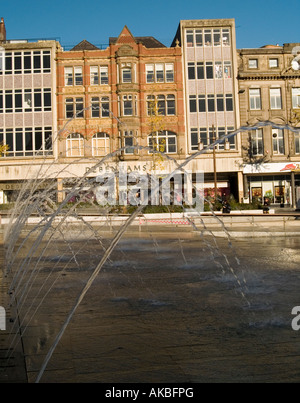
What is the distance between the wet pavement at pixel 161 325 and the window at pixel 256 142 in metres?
32.0

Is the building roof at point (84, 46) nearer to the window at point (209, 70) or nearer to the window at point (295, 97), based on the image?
the window at point (209, 70)

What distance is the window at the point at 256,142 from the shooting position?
3962 centimetres

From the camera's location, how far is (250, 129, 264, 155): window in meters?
39.6

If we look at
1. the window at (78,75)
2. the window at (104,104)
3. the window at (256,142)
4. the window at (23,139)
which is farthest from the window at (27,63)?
the window at (256,142)

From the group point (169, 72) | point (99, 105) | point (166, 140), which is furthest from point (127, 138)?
point (169, 72)

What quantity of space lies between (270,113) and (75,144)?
17.5 metres

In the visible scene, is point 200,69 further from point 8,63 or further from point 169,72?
point 8,63

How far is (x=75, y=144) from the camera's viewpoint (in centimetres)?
3981

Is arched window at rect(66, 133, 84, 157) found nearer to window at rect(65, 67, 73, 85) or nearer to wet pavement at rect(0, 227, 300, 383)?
window at rect(65, 67, 73, 85)

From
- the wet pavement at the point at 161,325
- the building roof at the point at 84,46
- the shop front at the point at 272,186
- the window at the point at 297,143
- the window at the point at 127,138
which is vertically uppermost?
the building roof at the point at 84,46

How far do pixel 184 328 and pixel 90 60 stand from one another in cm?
3831

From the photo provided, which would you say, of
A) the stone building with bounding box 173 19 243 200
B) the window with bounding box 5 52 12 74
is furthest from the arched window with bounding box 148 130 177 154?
the window with bounding box 5 52 12 74

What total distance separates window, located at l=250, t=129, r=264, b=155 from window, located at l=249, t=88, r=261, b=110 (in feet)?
7.43
